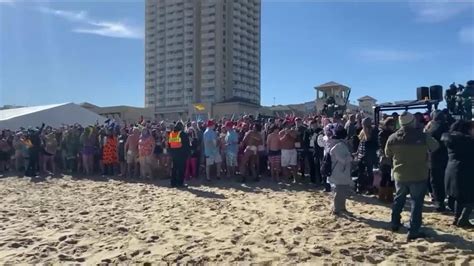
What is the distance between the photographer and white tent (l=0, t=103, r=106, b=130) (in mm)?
25258

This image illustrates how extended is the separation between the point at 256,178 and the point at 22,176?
863 cm

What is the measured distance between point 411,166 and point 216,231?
2.78m

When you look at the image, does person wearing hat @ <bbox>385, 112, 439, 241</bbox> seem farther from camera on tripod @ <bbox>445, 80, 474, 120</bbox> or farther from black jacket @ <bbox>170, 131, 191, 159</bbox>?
black jacket @ <bbox>170, 131, 191, 159</bbox>

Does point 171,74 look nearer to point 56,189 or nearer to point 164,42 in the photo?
point 164,42

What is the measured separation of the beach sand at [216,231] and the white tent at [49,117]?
16.9 metres

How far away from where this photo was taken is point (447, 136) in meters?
6.38

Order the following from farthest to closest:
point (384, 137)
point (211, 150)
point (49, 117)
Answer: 1. point (49, 117)
2. point (211, 150)
3. point (384, 137)

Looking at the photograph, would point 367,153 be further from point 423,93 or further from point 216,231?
point 216,231

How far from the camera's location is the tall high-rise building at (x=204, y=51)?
85.6 metres

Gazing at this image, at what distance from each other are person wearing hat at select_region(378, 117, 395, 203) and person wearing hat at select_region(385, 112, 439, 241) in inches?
72.3

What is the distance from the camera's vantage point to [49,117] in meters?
27.0

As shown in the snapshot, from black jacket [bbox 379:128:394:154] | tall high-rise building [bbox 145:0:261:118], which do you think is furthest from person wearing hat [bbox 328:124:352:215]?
tall high-rise building [bbox 145:0:261:118]

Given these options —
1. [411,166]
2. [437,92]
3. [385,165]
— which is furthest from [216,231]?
[437,92]

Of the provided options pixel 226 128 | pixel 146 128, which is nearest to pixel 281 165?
pixel 226 128
